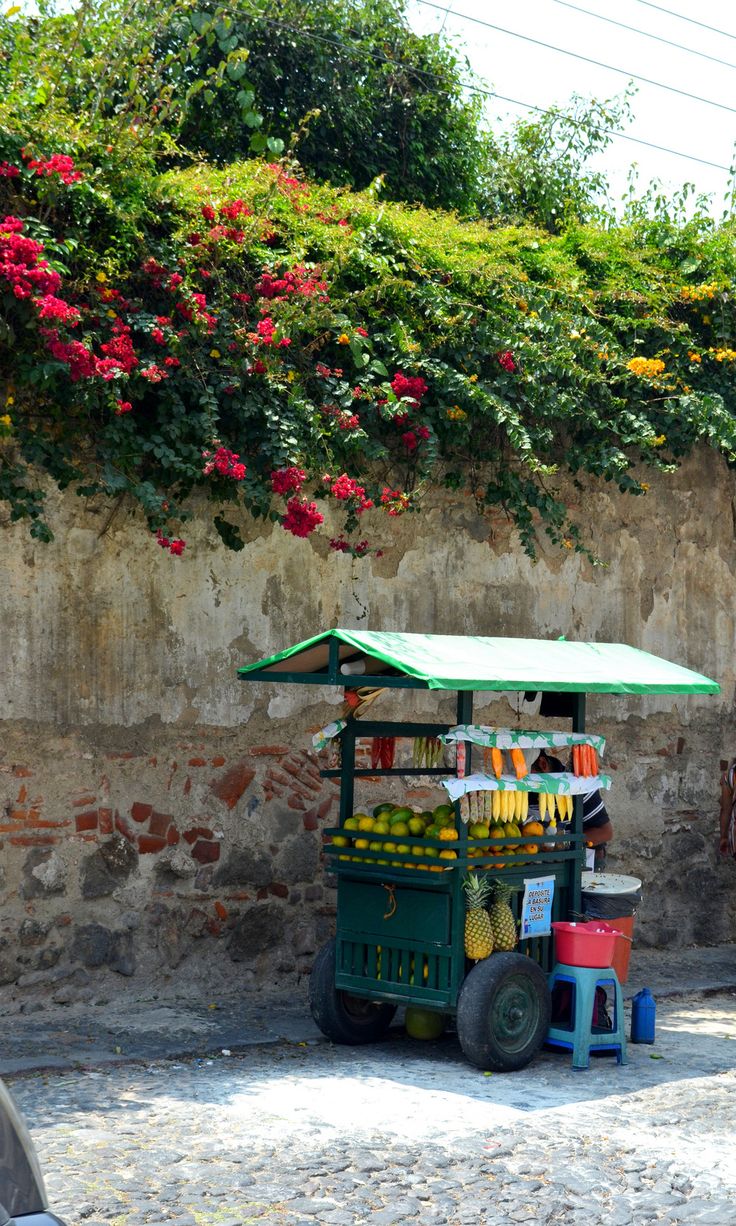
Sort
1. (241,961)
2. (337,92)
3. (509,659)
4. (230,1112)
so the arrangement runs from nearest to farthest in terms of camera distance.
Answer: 1. (230,1112)
2. (509,659)
3. (241,961)
4. (337,92)

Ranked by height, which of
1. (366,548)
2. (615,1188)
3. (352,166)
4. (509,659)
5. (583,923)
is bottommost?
(615,1188)

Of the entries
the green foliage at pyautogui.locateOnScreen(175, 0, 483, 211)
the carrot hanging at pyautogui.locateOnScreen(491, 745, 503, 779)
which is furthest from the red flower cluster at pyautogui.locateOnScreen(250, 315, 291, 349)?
the green foliage at pyautogui.locateOnScreen(175, 0, 483, 211)

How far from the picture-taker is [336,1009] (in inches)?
281

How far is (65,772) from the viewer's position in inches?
293

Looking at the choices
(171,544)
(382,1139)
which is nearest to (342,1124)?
(382,1139)

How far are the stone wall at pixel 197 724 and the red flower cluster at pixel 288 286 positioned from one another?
1.35 metres

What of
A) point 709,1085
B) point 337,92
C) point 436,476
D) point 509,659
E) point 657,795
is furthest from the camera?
point 337,92

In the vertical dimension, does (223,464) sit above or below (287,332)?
below

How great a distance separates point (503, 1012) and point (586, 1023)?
0.46m

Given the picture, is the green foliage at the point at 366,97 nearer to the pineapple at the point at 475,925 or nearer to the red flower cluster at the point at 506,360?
the red flower cluster at the point at 506,360

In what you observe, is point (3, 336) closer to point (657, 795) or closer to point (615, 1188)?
point (615, 1188)

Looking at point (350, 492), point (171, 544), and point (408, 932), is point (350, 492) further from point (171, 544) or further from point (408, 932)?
point (408, 932)

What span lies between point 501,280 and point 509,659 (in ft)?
10.8

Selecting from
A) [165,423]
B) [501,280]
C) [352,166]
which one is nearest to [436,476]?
[501,280]
